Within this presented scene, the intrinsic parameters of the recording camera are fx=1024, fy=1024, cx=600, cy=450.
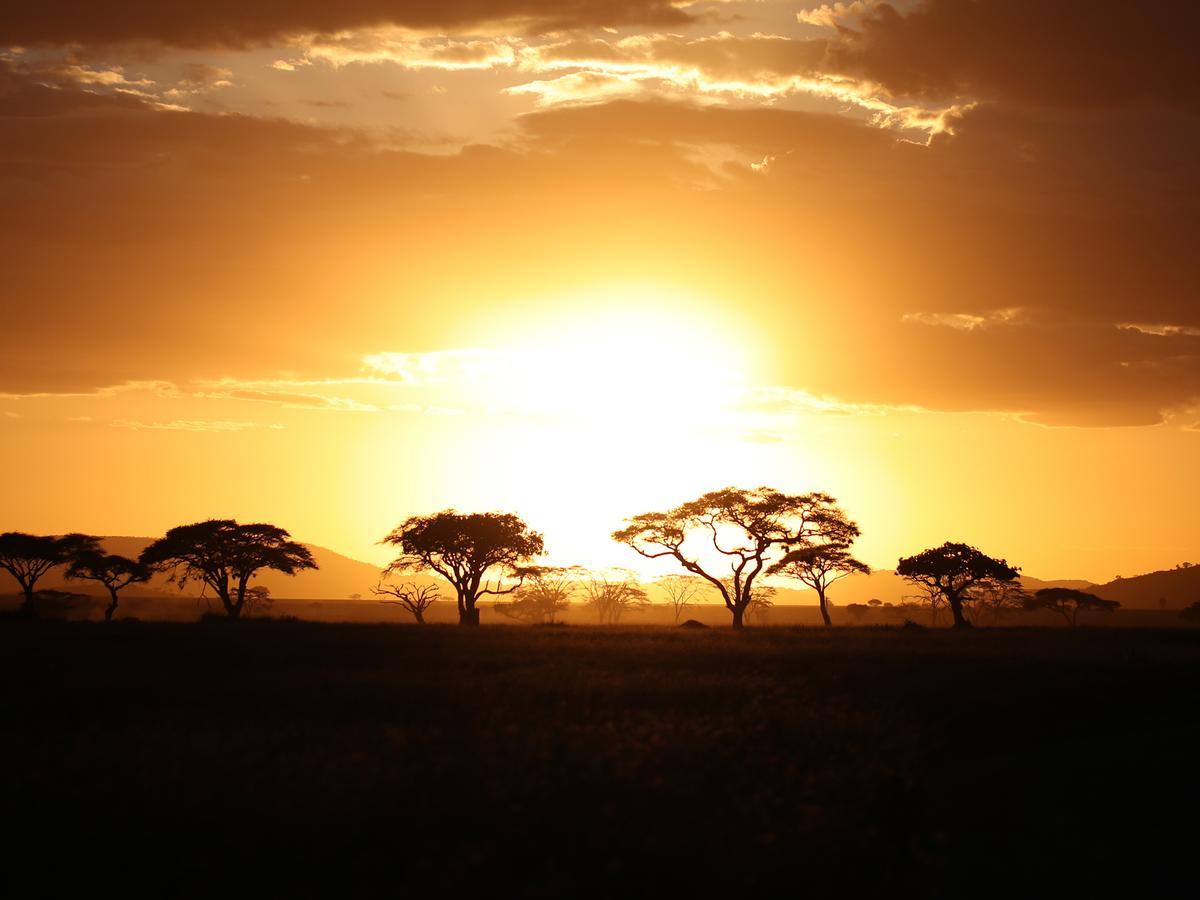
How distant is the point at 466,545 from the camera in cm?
8094

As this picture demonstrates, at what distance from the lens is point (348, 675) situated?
30859 mm

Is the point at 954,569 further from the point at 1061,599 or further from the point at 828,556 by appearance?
the point at 1061,599

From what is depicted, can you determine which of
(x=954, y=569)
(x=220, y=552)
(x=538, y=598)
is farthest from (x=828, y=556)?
(x=538, y=598)

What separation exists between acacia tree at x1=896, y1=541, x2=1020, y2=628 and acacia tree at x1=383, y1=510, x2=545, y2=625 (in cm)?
3059

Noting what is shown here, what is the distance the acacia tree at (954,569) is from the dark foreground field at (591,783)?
49972mm

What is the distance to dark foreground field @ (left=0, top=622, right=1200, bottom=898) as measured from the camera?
1212 centimetres

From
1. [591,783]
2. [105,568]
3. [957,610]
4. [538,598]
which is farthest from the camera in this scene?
[538,598]

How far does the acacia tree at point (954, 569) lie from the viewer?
7938 centimetres

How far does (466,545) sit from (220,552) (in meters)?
20.6

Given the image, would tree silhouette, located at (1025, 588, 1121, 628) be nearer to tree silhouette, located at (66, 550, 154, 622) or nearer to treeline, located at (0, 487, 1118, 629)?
treeline, located at (0, 487, 1118, 629)

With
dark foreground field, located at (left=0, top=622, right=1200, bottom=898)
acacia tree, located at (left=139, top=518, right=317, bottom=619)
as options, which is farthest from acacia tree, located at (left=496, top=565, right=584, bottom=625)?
dark foreground field, located at (left=0, top=622, right=1200, bottom=898)

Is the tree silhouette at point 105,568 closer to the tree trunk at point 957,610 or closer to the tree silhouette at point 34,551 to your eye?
the tree silhouette at point 34,551

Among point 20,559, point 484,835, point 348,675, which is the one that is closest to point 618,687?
point 348,675

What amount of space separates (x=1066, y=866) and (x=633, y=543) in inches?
3140
